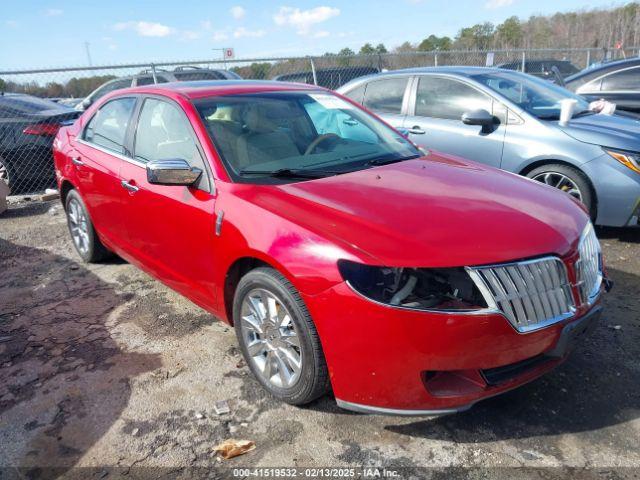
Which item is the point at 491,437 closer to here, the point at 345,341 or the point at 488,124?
the point at 345,341

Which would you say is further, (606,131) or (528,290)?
(606,131)

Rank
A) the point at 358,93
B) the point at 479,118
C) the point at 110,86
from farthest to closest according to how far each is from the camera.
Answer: the point at 110,86, the point at 358,93, the point at 479,118

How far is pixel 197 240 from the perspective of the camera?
9.98 feet

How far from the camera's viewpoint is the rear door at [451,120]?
525 cm

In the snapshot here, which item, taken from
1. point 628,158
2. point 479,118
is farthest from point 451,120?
point 628,158

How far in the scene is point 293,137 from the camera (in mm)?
3361

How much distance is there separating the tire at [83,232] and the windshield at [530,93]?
13.7ft

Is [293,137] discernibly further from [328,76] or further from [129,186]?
[328,76]

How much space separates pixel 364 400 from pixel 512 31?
186ft

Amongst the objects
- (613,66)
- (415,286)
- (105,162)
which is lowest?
(415,286)

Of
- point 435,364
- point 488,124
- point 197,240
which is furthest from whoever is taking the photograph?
point 488,124

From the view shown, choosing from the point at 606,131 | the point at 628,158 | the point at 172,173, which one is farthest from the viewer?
the point at 606,131

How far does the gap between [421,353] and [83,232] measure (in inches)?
152

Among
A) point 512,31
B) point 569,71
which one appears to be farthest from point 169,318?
point 512,31
